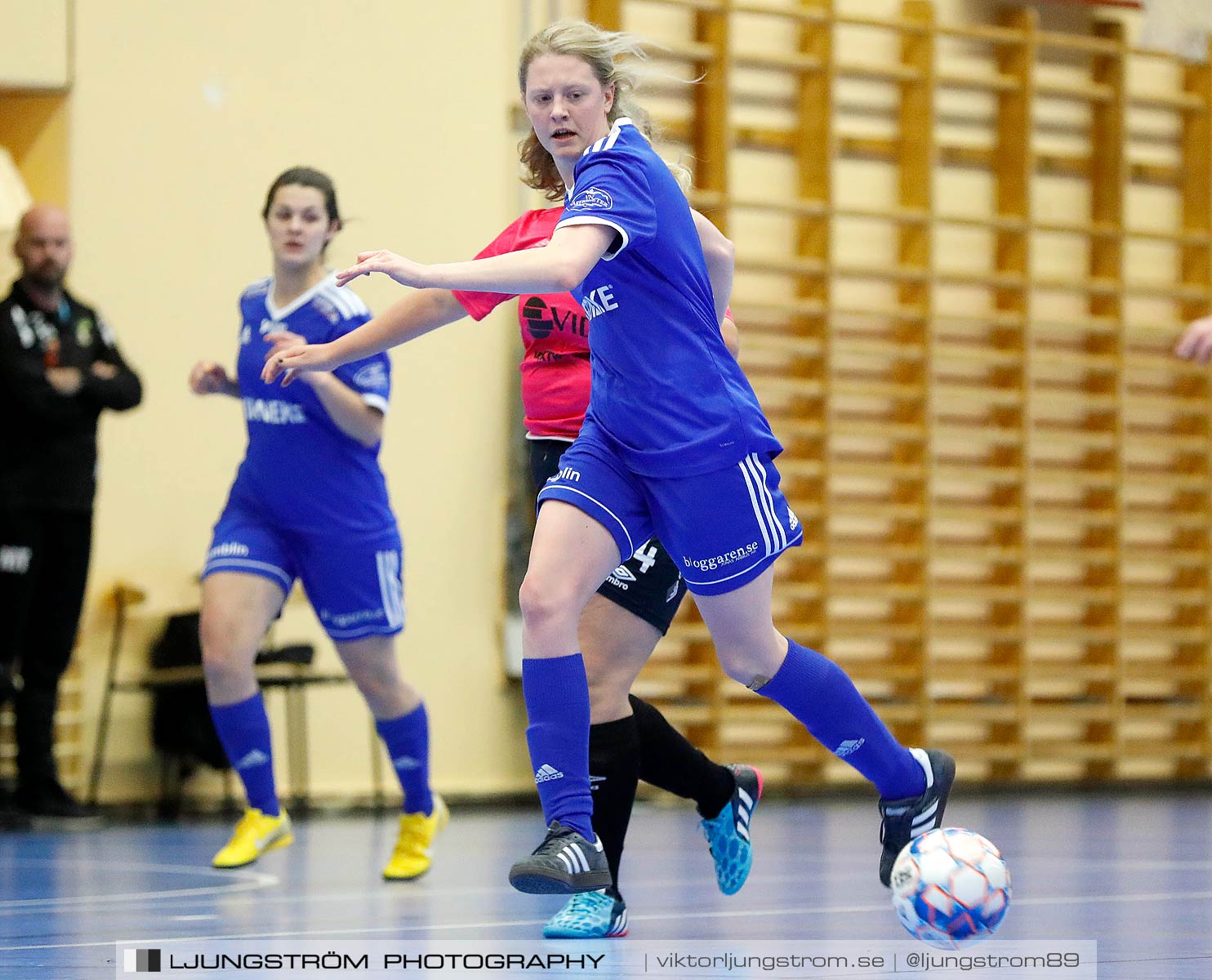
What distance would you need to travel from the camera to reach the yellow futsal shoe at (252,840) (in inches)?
190

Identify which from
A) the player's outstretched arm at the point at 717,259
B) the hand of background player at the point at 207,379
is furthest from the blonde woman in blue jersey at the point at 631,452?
the hand of background player at the point at 207,379

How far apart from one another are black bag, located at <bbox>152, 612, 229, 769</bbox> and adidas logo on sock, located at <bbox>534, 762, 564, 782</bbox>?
4.16 m

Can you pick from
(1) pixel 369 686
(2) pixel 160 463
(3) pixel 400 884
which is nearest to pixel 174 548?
(2) pixel 160 463

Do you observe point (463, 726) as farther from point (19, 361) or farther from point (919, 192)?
point (919, 192)

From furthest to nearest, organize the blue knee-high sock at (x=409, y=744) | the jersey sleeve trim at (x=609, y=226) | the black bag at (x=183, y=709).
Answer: the black bag at (x=183, y=709) < the blue knee-high sock at (x=409, y=744) < the jersey sleeve trim at (x=609, y=226)

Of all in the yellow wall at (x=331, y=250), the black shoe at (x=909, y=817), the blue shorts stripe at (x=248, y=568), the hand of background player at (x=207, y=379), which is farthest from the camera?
the yellow wall at (x=331, y=250)

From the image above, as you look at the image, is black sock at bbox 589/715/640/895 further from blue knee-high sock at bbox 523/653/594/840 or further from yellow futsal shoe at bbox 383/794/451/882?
yellow futsal shoe at bbox 383/794/451/882

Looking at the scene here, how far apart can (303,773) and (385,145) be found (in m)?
2.74

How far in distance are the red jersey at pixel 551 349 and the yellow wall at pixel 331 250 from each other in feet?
13.5

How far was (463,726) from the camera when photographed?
26.5ft

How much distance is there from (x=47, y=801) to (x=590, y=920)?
3.93 meters

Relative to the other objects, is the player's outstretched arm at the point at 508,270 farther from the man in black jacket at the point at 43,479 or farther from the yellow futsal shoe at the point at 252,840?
the man in black jacket at the point at 43,479

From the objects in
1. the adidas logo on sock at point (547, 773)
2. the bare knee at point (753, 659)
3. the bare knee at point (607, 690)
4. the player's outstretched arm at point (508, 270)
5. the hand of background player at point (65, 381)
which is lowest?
the adidas logo on sock at point (547, 773)

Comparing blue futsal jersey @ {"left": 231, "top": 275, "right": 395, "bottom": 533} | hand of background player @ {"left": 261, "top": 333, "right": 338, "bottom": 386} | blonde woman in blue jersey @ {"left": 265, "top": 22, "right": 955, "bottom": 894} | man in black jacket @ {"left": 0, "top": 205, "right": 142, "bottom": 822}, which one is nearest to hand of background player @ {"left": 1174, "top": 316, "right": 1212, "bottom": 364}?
blonde woman in blue jersey @ {"left": 265, "top": 22, "right": 955, "bottom": 894}
